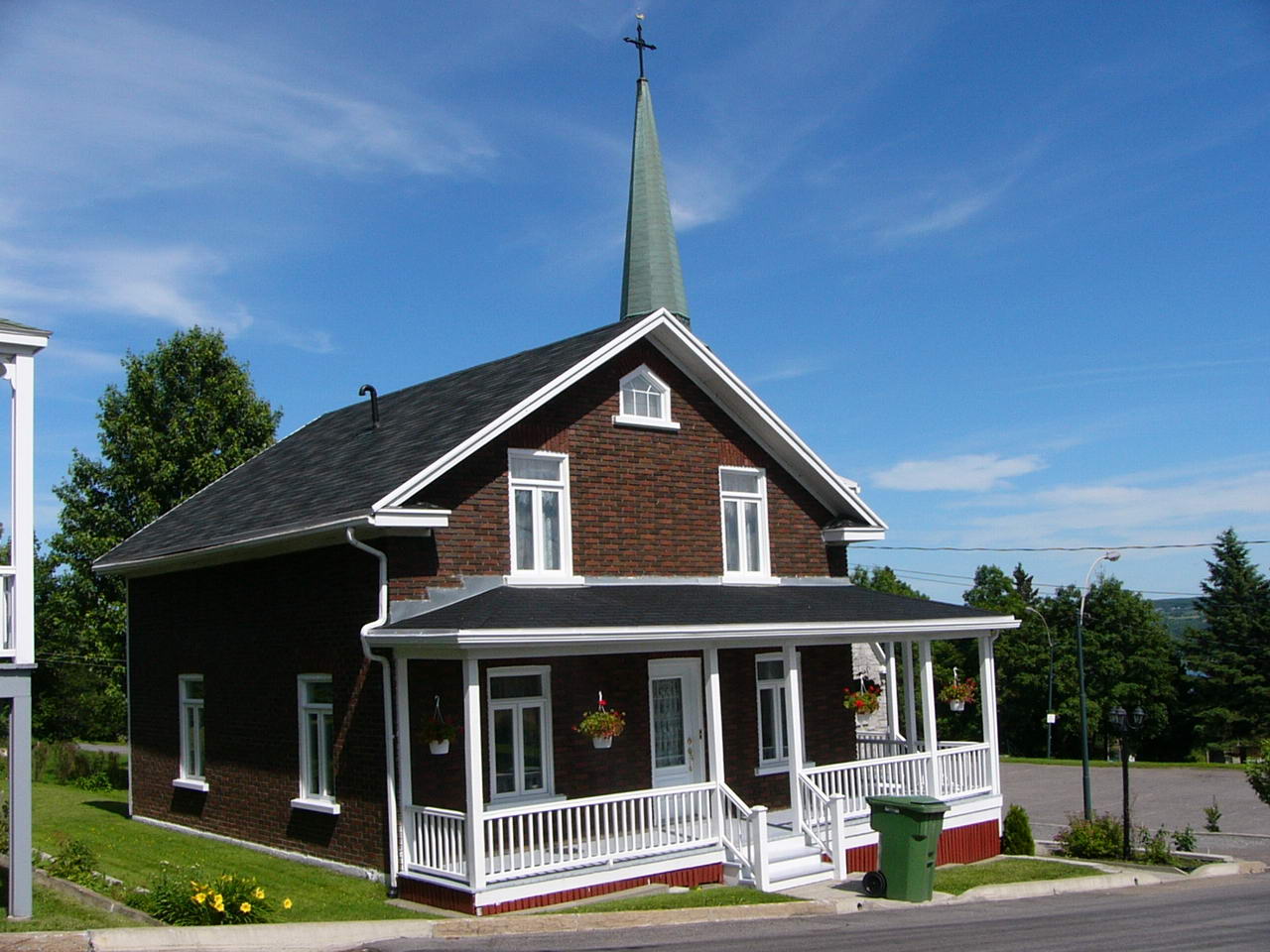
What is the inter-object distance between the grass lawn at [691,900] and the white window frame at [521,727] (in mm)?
2009

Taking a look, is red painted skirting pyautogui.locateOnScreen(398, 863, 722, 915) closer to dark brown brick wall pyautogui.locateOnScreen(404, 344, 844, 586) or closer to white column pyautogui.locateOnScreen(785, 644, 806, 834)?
white column pyautogui.locateOnScreen(785, 644, 806, 834)

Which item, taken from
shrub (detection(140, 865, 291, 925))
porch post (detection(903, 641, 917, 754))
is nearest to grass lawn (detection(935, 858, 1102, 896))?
porch post (detection(903, 641, 917, 754))

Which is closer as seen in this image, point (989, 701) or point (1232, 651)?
point (989, 701)

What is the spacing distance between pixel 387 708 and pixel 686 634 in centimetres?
373

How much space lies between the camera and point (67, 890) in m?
13.2

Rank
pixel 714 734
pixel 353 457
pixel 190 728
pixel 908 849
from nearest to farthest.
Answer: pixel 908 849
pixel 714 734
pixel 353 457
pixel 190 728

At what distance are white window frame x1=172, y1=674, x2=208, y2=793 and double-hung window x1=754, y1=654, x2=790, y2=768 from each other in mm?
8679

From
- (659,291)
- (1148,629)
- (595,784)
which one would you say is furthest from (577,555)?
(1148,629)

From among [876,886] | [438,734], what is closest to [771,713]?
[876,886]

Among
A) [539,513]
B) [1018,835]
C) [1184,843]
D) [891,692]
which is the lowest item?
[1184,843]

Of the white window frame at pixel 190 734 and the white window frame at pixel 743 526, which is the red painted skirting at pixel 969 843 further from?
the white window frame at pixel 190 734

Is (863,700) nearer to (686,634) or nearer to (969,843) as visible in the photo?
(969,843)

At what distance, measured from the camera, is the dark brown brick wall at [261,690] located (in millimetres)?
15656

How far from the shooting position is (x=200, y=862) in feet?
53.9
